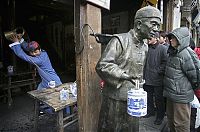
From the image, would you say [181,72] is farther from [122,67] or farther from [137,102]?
[137,102]

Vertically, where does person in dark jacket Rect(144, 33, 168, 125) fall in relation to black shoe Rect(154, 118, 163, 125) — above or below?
above

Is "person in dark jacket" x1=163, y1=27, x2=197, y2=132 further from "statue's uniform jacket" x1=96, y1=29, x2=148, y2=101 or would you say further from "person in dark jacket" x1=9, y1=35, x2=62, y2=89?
"person in dark jacket" x1=9, y1=35, x2=62, y2=89

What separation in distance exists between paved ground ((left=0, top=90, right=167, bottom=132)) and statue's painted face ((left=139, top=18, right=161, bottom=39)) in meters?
2.96

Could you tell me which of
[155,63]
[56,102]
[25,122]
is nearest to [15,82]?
[25,122]

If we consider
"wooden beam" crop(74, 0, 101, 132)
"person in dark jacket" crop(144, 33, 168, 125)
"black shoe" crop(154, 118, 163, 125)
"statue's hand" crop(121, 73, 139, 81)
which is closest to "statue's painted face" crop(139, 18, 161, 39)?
"statue's hand" crop(121, 73, 139, 81)

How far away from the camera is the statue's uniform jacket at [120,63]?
99.9 inches

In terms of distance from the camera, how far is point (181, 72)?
3861 millimetres

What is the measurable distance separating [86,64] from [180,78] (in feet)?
5.84

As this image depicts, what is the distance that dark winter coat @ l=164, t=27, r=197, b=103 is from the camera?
12.5ft

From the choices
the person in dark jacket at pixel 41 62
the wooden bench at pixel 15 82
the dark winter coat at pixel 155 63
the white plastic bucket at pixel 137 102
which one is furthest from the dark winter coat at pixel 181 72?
the wooden bench at pixel 15 82

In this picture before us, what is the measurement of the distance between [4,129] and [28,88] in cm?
311

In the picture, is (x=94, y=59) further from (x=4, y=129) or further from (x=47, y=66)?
(x=4, y=129)

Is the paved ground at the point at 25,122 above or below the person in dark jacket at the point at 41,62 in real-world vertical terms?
below

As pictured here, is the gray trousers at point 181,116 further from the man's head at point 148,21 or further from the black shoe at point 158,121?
the man's head at point 148,21
